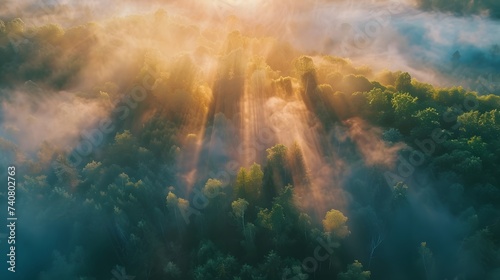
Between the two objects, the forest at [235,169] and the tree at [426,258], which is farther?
the forest at [235,169]

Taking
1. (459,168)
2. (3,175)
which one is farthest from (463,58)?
(3,175)

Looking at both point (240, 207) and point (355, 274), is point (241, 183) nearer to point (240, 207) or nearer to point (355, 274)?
point (240, 207)

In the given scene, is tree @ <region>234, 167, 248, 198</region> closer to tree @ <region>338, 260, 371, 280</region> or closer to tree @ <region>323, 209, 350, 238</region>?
tree @ <region>323, 209, 350, 238</region>

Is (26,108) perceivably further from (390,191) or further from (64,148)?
(390,191)

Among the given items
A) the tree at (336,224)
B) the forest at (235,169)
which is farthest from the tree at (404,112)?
the tree at (336,224)

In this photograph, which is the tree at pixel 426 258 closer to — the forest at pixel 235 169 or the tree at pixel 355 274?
the forest at pixel 235 169

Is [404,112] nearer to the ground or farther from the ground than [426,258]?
farther from the ground

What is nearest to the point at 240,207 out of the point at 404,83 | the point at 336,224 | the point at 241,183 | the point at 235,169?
the point at 241,183

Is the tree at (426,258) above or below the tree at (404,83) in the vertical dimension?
below
